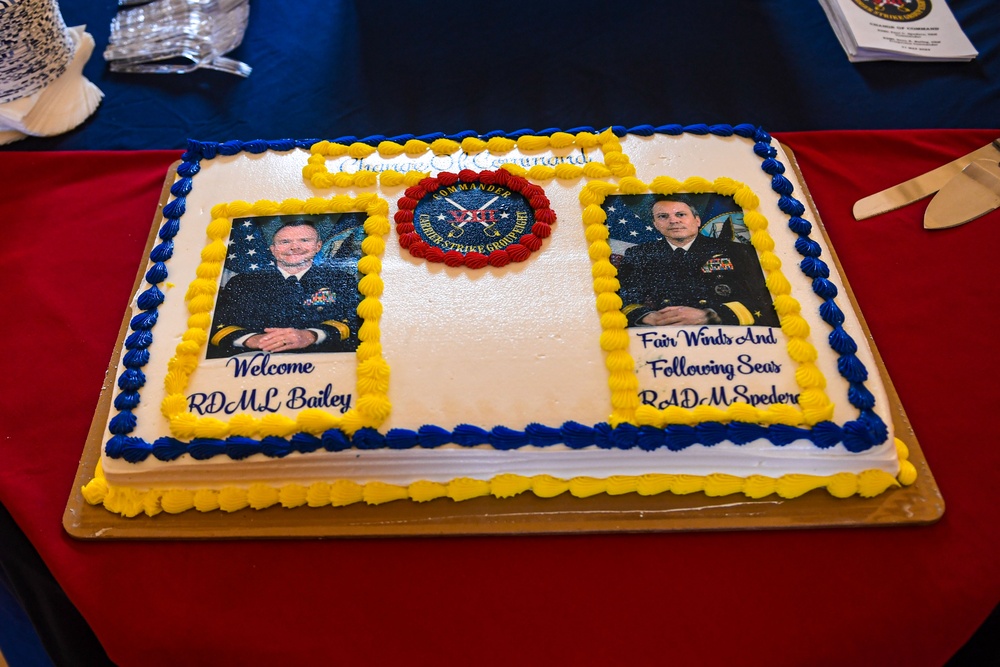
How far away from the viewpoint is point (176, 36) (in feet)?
8.63

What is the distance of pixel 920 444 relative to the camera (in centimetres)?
168

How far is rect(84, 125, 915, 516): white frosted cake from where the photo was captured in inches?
60.3

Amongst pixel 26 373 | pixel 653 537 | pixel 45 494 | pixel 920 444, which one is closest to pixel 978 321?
pixel 920 444

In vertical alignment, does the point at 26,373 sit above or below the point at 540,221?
below

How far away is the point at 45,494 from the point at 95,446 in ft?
0.51

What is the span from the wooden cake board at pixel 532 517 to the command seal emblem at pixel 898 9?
1.96 meters

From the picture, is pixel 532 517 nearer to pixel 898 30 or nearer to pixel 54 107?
pixel 54 107

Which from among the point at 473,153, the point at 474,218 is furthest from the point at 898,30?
the point at 474,218

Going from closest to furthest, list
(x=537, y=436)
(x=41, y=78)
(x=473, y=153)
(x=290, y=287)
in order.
Answer: (x=537, y=436)
(x=290, y=287)
(x=473, y=153)
(x=41, y=78)

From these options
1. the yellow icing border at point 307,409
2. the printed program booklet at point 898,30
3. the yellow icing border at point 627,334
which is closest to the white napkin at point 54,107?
the yellow icing border at point 307,409

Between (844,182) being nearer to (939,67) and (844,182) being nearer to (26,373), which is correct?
(939,67)

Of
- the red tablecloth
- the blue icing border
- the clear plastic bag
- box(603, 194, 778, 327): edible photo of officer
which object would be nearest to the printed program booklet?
box(603, 194, 778, 327): edible photo of officer

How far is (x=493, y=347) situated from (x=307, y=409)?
44 cm

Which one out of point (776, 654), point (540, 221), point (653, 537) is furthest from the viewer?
point (540, 221)
